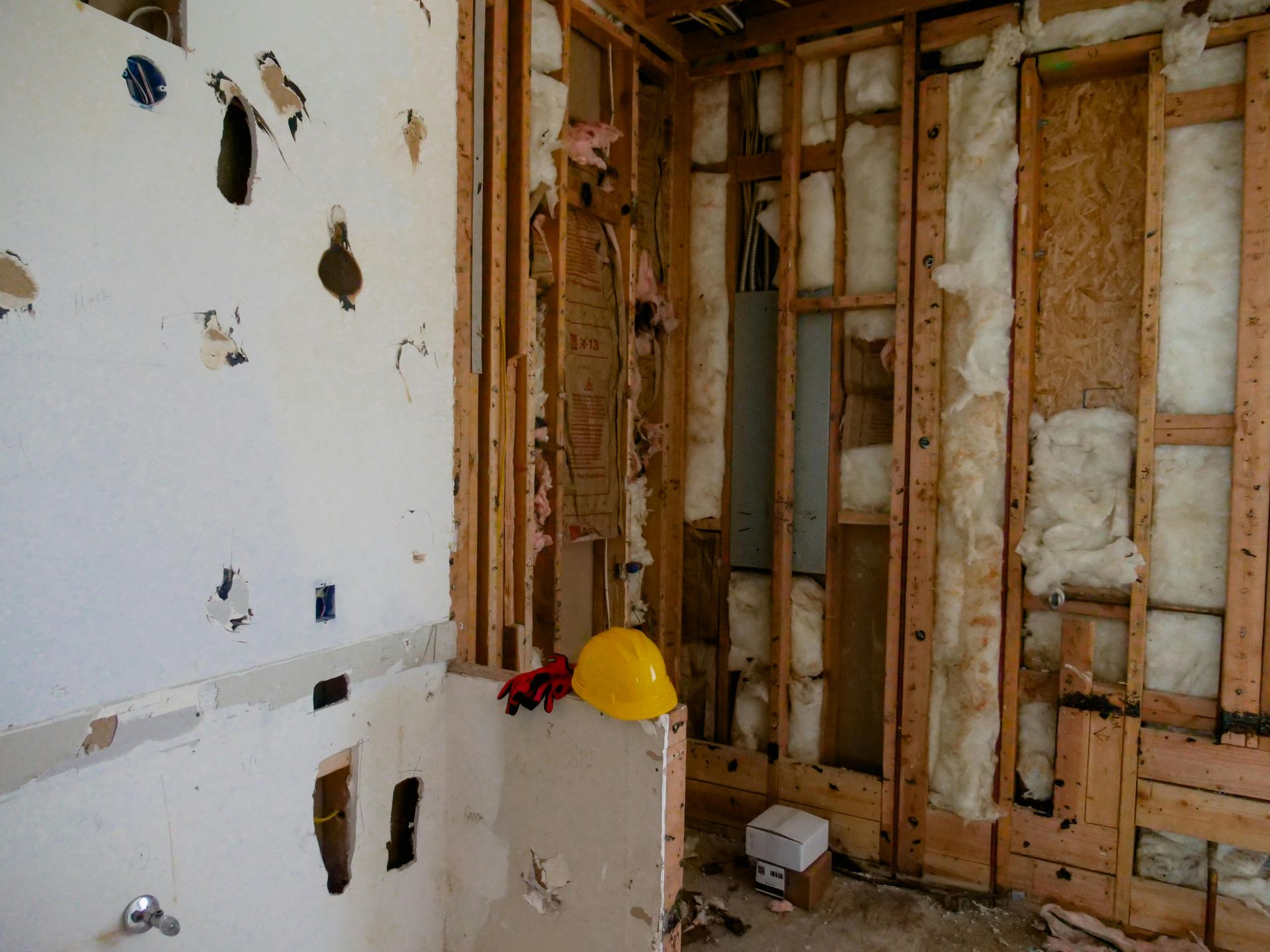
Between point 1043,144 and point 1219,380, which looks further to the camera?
point 1043,144

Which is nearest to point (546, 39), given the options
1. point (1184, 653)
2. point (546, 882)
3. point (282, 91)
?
point (282, 91)

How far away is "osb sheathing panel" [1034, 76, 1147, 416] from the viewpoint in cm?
251

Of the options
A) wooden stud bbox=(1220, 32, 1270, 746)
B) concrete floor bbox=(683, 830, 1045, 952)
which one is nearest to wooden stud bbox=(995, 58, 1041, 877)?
concrete floor bbox=(683, 830, 1045, 952)

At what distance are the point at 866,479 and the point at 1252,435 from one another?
1.10 m

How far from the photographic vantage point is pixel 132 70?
4.16 feet

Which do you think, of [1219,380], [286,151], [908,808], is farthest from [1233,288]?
[286,151]

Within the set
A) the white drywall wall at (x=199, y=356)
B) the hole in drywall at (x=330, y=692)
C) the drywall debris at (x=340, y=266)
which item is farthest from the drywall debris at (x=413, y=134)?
the hole in drywall at (x=330, y=692)

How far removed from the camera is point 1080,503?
100 inches

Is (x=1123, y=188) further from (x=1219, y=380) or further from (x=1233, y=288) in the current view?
(x=1219, y=380)

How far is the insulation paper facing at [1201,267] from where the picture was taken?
7.85 ft

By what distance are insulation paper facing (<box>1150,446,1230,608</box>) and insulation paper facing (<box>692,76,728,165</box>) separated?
182cm

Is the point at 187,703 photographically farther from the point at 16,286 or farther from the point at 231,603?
the point at 16,286

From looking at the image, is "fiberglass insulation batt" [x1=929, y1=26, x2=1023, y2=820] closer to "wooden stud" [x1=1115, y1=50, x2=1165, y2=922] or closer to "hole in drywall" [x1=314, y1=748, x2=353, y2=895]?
"wooden stud" [x1=1115, y1=50, x2=1165, y2=922]

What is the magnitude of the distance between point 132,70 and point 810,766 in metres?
2.74
